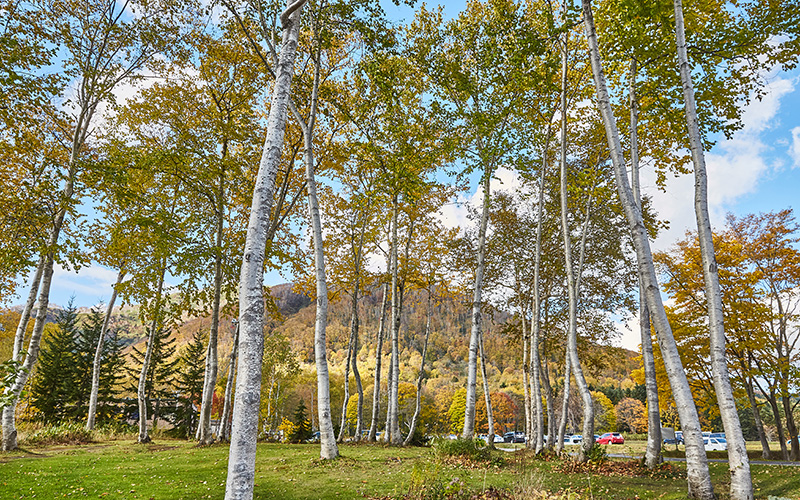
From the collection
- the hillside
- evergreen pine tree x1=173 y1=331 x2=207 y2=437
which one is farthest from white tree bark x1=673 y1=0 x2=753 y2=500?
the hillside

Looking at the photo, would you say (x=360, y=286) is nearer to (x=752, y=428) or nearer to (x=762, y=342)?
(x=762, y=342)

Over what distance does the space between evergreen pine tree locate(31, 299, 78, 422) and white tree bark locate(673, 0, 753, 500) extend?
2955 cm

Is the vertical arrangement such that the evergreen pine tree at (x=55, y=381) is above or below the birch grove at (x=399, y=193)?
below

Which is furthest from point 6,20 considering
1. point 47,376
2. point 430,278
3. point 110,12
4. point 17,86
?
point 47,376

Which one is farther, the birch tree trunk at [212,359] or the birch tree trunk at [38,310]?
the birch tree trunk at [212,359]

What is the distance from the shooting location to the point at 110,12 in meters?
11.8

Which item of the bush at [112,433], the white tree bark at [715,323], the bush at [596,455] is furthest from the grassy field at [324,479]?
the bush at [112,433]

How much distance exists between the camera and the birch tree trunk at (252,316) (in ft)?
12.5

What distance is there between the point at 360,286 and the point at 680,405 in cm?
1322

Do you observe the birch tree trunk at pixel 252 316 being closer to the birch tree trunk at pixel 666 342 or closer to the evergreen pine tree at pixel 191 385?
the birch tree trunk at pixel 666 342

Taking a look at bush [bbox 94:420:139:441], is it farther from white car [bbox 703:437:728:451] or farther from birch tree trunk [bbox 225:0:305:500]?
white car [bbox 703:437:728:451]

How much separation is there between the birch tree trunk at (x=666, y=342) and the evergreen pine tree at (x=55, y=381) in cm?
2902

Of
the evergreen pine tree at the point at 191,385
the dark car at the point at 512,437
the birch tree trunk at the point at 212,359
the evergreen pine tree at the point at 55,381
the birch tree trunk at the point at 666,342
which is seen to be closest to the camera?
the birch tree trunk at the point at 666,342

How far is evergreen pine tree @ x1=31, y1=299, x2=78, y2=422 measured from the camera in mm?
22422
